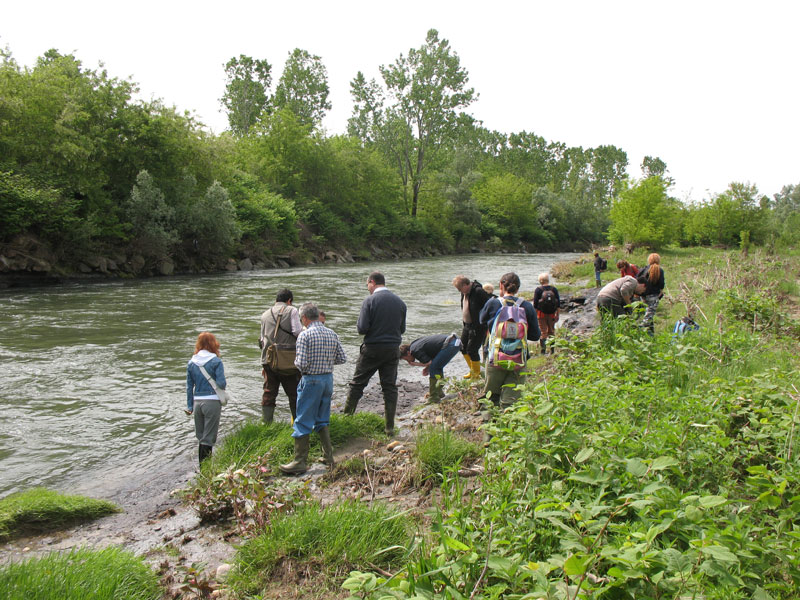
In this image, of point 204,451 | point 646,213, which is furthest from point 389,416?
point 646,213

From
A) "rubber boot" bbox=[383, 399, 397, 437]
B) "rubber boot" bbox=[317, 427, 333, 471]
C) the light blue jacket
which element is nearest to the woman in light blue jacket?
the light blue jacket

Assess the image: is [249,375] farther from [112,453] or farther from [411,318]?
[411,318]

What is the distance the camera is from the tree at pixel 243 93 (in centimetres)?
A: 6241

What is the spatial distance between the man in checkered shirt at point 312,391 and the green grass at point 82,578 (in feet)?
7.14

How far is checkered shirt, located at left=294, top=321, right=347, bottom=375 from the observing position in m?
5.80

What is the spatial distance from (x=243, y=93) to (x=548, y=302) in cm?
6189

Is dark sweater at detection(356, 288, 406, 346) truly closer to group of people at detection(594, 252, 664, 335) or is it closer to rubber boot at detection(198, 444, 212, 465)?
rubber boot at detection(198, 444, 212, 465)

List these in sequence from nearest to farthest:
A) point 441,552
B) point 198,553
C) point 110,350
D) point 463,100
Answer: point 441,552, point 198,553, point 110,350, point 463,100

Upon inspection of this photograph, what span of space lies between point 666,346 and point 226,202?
29855 mm

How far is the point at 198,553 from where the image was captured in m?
4.24

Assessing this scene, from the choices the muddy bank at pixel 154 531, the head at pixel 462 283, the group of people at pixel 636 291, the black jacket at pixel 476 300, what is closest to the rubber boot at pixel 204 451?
the muddy bank at pixel 154 531

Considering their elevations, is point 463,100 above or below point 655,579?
above

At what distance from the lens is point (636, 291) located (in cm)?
983

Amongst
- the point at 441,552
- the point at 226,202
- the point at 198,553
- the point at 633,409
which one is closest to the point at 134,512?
the point at 198,553
